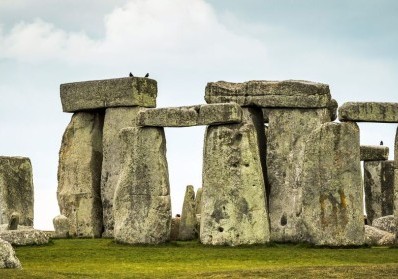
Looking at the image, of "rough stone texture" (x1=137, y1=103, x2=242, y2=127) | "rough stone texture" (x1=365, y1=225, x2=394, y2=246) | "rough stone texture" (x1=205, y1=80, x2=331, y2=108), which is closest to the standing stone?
"rough stone texture" (x1=205, y1=80, x2=331, y2=108)

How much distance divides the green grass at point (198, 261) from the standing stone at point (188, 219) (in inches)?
87.4

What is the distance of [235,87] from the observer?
36.9 metres

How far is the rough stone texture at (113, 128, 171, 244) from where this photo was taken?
110 feet

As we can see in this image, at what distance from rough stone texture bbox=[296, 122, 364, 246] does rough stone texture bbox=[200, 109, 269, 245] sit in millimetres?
1347

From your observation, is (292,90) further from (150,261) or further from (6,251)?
(6,251)

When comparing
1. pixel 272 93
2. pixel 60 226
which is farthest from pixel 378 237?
pixel 60 226

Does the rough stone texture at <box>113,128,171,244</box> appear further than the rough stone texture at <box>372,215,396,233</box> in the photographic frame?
No

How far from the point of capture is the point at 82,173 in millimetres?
40688

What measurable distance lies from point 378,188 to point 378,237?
8.36m

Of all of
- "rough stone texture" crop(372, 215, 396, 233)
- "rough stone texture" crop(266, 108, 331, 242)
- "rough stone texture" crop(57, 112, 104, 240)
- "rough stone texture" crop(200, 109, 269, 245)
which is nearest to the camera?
"rough stone texture" crop(200, 109, 269, 245)

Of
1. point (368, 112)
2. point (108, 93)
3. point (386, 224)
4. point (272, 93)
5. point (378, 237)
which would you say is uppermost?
point (108, 93)

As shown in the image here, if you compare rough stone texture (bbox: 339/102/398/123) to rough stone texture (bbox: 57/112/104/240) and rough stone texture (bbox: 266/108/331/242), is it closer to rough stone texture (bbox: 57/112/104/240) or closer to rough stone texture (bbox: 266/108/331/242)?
rough stone texture (bbox: 266/108/331/242)

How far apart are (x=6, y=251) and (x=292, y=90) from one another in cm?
1280

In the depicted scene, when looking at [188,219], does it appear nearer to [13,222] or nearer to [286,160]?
[286,160]
